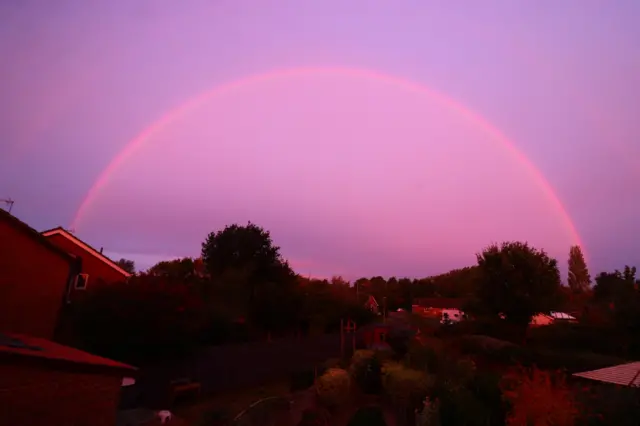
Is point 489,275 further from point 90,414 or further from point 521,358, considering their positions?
point 90,414

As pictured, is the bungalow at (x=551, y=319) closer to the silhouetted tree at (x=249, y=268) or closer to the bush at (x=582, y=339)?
the bush at (x=582, y=339)

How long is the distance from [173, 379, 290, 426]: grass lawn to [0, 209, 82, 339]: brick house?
221 inches

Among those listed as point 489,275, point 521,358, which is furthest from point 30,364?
point 489,275

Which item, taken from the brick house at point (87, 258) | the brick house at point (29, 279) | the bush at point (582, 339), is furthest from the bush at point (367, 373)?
the brick house at point (87, 258)

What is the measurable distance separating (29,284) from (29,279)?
0.18 metres

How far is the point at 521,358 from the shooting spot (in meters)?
22.1

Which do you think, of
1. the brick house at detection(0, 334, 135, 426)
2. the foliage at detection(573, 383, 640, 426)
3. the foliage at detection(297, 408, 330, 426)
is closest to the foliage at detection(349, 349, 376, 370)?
the foliage at detection(297, 408, 330, 426)

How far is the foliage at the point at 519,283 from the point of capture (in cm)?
2852

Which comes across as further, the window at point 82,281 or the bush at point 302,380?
the window at point 82,281

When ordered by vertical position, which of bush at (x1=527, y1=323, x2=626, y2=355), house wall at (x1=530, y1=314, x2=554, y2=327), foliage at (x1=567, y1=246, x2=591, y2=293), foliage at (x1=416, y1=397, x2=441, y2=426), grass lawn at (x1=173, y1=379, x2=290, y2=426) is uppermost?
foliage at (x1=567, y1=246, x2=591, y2=293)

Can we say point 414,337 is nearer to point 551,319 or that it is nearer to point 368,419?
point 368,419

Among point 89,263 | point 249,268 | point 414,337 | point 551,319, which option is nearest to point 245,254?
point 249,268

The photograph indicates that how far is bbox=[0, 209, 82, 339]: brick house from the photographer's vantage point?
490 inches

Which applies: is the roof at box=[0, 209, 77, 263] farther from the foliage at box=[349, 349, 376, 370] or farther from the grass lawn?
the foliage at box=[349, 349, 376, 370]
